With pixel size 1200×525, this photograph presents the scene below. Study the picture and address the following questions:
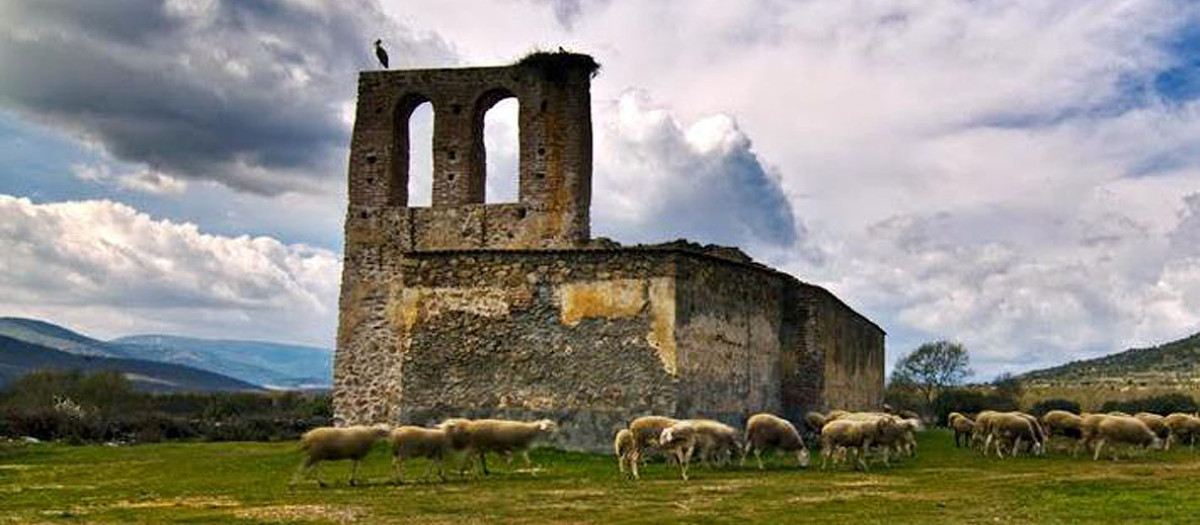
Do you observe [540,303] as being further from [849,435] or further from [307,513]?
[307,513]

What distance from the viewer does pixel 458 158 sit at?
120ft

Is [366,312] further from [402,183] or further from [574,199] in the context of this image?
[574,199]

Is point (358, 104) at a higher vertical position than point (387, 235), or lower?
higher

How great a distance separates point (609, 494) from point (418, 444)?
4248mm

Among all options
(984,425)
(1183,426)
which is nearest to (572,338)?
(984,425)

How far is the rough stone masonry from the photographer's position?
85.0 ft

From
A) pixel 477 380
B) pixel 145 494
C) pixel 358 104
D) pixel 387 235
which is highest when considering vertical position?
pixel 358 104

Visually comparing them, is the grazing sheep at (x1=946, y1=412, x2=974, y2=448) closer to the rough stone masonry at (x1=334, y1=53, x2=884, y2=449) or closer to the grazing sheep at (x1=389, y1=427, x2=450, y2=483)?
the rough stone masonry at (x1=334, y1=53, x2=884, y2=449)

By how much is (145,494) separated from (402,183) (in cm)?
1996

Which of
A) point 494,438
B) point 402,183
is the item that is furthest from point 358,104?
point 494,438

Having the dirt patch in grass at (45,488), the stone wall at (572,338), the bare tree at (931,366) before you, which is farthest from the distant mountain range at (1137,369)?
the dirt patch in grass at (45,488)

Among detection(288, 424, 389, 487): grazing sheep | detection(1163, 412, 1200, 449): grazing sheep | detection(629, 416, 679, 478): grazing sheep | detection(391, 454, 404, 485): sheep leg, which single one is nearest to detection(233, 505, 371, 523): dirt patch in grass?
detection(288, 424, 389, 487): grazing sheep

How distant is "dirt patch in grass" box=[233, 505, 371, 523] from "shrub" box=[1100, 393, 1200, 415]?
170 ft

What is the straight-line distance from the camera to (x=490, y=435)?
2153 cm
